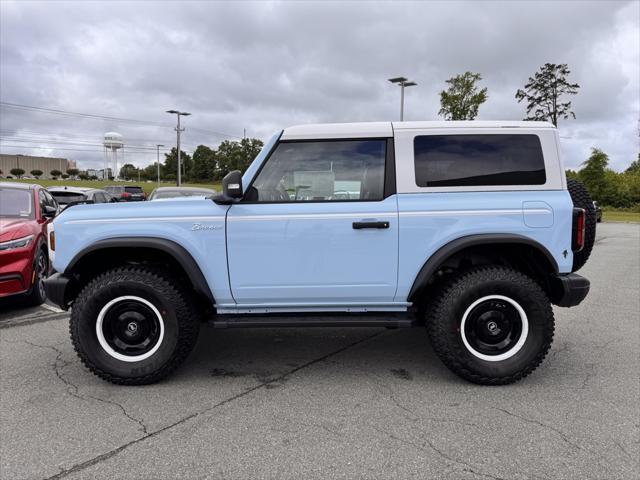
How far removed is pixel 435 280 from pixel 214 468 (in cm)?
218

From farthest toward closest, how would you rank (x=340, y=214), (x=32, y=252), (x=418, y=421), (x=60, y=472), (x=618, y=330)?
1. (x=32, y=252)
2. (x=618, y=330)
3. (x=340, y=214)
4. (x=418, y=421)
5. (x=60, y=472)

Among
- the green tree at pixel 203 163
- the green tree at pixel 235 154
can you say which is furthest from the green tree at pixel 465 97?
the green tree at pixel 203 163

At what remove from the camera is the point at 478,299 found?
342 cm

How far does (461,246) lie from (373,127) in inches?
44.7

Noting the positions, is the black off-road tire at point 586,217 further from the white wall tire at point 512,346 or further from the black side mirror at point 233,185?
the black side mirror at point 233,185

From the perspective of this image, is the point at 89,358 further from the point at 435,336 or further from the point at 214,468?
the point at 435,336

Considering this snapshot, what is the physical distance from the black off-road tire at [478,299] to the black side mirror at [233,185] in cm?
173

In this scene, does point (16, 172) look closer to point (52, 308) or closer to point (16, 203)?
point (16, 203)

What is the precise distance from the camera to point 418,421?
2.92 m

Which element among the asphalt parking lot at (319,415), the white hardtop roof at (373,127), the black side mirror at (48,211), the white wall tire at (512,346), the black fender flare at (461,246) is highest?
the white hardtop roof at (373,127)

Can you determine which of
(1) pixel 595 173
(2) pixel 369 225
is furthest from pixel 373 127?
(1) pixel 595 173

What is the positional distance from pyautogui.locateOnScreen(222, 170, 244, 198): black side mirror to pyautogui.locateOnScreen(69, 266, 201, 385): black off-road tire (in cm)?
85

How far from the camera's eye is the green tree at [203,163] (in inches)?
3201

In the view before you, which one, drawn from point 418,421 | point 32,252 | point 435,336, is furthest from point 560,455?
point 32,252
